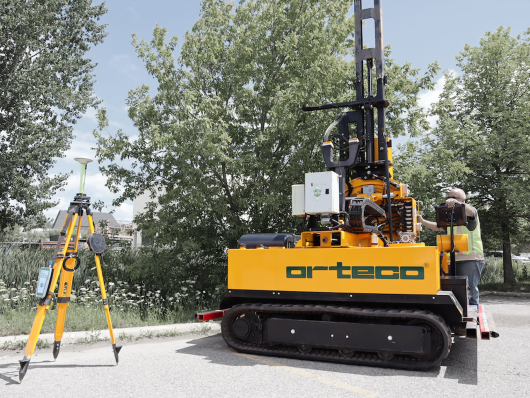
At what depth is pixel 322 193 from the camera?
5309mm

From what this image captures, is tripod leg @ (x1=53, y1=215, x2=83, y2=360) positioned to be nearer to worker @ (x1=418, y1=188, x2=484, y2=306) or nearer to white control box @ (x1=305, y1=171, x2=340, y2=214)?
white control box @ (x1=305, y1=171, x2=340, y2=214)

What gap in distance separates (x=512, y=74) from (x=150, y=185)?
49.7ft

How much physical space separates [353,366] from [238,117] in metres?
7.02

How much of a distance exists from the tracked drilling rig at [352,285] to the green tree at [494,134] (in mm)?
8451

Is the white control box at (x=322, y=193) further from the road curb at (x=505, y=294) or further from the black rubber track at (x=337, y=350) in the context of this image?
the road curb at (x=505, y=294)

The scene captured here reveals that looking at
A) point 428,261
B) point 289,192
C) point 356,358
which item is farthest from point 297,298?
point 289,192

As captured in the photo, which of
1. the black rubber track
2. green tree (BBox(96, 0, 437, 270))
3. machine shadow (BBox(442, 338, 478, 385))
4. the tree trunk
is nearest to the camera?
machine shadow (BBox(442, 338, 478, 385))

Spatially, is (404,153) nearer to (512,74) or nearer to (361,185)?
(361,185)

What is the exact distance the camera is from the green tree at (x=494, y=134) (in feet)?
50.8

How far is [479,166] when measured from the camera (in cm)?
1622

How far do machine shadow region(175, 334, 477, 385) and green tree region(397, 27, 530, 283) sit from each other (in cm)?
929

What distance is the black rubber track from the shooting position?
475cm

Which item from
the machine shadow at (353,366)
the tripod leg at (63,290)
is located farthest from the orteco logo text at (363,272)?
the tripod leg at (63,290)

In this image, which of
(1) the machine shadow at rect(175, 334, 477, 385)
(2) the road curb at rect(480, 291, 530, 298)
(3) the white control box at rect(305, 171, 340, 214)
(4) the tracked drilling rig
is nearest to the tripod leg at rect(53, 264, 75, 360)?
(1) the machine shadow at rect(175, 334, 477, 385)
